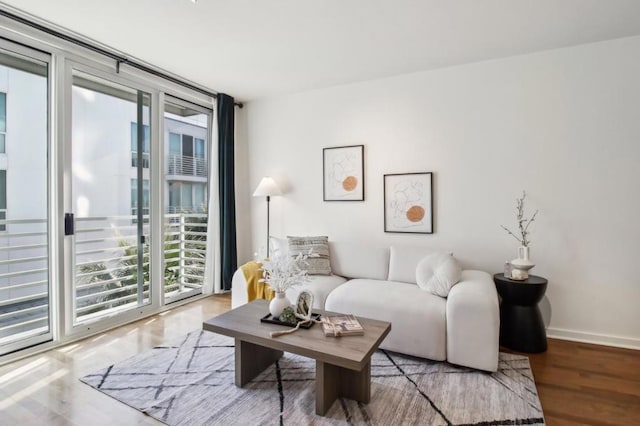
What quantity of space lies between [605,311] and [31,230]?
4.79 metres

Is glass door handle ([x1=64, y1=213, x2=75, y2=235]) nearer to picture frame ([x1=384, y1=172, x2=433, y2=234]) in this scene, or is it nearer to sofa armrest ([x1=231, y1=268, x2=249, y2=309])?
sofa armrest ([x1=231, y1=268, x2=249, y2=309])

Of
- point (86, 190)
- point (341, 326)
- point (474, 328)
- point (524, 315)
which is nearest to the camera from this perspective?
point (341, 326)

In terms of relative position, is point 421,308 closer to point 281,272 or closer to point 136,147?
point 281,272

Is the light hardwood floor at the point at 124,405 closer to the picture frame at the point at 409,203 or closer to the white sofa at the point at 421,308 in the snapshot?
the white sofa at the point at 421,308

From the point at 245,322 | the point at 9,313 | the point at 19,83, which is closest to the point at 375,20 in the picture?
the point at 245,322

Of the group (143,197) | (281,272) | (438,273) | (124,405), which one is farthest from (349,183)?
(124,405)

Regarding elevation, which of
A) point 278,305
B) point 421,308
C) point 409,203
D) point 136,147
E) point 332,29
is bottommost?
point 421,308

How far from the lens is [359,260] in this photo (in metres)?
3.47

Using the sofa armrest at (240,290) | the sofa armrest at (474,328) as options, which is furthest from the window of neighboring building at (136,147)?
the sofa armrest at (474,328)

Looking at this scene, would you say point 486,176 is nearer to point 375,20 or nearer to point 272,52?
point 375,20

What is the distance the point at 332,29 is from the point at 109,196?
8.29 feet

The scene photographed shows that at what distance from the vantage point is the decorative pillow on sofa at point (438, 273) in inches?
106

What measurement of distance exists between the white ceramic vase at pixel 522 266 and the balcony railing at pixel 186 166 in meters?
3.55

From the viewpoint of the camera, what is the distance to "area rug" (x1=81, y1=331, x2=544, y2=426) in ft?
6.06
